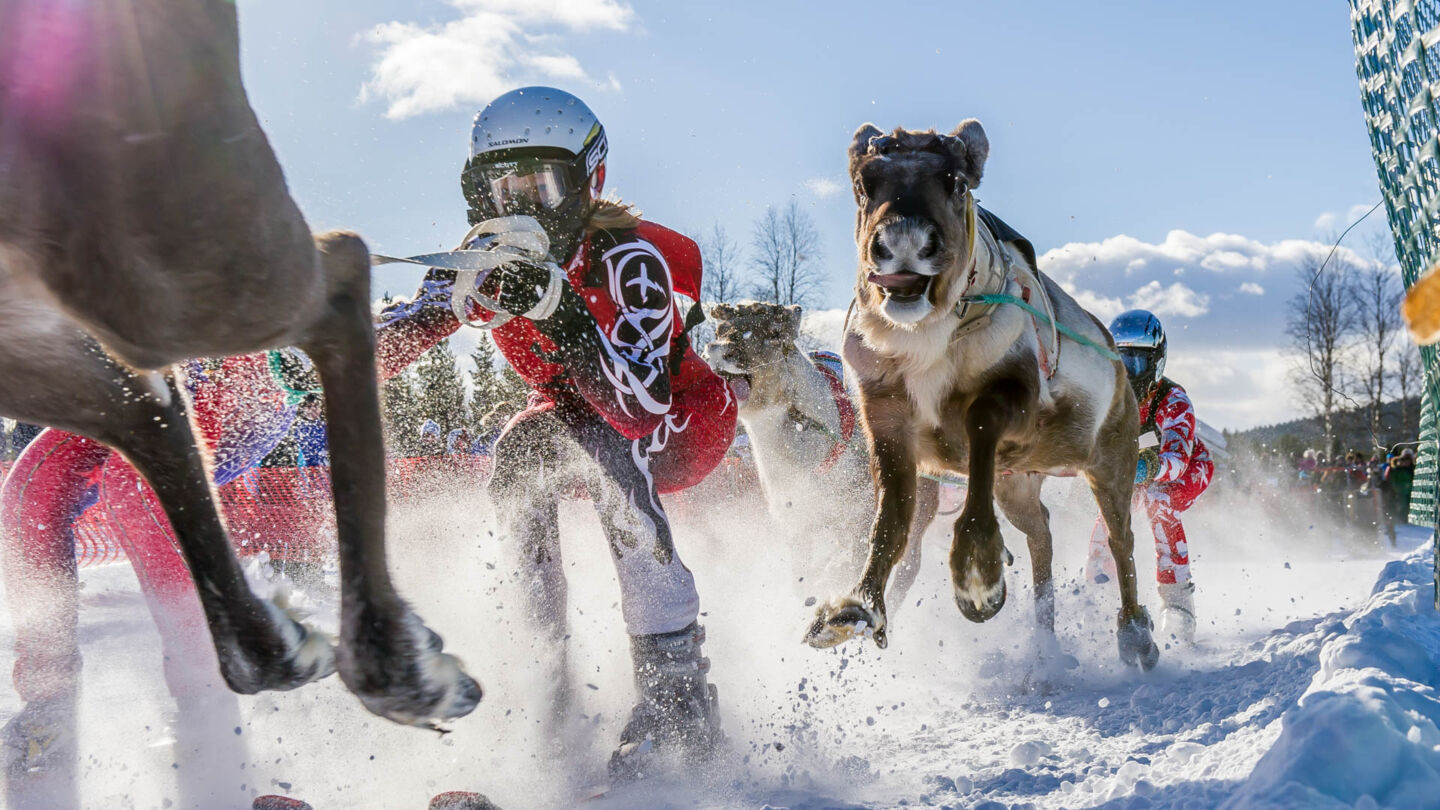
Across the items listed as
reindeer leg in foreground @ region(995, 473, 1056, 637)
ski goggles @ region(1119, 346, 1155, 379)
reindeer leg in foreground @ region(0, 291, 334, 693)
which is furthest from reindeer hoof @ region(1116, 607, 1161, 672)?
Result: reindeer leg in foreground @ region(0, 291, 334, 693)

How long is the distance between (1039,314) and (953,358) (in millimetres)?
572

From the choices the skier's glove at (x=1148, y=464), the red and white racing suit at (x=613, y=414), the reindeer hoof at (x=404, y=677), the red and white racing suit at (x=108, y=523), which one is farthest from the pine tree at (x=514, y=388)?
the skier's glove at (x=1148, y=464)

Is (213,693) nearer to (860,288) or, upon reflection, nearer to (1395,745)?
(860,288)

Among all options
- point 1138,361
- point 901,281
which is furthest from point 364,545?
point 1138,361

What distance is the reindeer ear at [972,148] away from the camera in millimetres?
3396

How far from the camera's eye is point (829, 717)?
3.99 metres

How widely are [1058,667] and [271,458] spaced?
4963mm

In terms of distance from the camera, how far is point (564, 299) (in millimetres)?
3404

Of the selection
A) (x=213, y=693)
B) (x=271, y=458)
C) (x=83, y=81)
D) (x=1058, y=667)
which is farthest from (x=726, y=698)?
(x=271, y=458)

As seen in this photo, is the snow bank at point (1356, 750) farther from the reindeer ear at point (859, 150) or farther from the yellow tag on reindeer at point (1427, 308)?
the reindeer ear at point (859, 150)

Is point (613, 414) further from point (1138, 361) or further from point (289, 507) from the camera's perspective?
point (1138, 361)

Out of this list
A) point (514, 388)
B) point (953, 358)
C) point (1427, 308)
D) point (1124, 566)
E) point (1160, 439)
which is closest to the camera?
point (1427, 308)

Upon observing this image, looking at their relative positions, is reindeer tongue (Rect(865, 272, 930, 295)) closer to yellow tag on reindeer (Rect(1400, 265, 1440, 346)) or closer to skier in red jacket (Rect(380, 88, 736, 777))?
skier in red jacket (Rect(380, 88, 736, 777))

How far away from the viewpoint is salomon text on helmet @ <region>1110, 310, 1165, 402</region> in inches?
245
